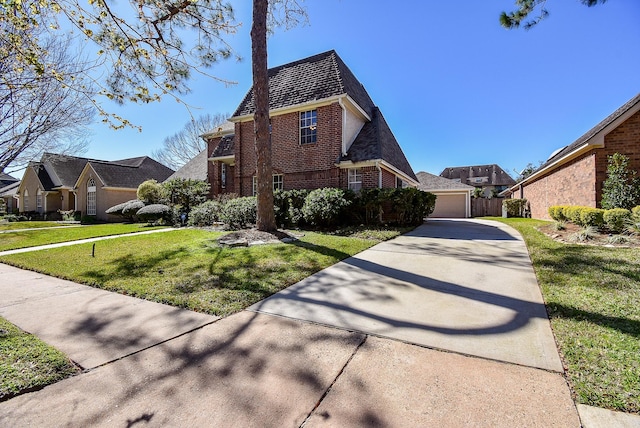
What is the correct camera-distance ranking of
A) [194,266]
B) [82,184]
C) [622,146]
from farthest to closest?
[82,184], [622,146], [194,266]

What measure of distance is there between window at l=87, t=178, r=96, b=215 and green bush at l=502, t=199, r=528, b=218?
1314 inches

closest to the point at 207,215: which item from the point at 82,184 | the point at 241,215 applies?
the point at 241,215

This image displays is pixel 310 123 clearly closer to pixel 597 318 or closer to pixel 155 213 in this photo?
pixel 155 213

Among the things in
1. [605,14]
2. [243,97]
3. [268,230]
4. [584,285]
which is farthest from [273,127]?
[584,285]

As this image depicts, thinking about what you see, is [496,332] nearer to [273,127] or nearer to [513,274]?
[513,274]

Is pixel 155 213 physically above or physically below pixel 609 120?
below

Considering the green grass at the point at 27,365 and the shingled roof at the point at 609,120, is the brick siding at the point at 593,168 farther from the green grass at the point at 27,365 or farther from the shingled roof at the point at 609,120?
the green grass at the point at 27,365

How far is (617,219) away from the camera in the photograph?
25.4 feet

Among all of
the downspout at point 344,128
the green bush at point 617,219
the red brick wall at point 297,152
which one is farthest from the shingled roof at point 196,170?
the green bush at point 617,219

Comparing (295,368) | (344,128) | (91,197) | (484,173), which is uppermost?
(484,173)

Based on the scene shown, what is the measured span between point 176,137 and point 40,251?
29732 mm

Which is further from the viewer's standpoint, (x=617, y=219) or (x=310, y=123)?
(x=310, y=123)

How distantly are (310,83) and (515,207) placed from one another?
1755 cm

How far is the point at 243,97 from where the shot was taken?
1614 centimetres
